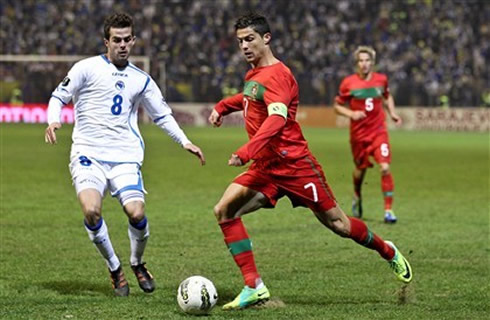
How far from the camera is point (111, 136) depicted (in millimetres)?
8344

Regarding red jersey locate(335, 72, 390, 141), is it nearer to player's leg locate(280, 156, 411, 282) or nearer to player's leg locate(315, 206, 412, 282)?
player's leg locate(315, 206, 412, 282)

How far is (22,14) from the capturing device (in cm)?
4556

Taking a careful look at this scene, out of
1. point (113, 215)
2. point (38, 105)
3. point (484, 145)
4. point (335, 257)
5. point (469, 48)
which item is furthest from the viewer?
point (469, 48)

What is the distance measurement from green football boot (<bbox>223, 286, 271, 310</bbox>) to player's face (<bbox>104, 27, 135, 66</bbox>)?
85.9 inches

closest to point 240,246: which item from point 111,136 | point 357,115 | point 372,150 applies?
point 111,136

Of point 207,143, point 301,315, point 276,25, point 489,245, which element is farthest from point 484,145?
point 301,315

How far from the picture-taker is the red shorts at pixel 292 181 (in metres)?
7.72

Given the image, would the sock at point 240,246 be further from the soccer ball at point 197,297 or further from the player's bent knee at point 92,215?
the player's bent knee at point 92,215

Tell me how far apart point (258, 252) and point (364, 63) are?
4.37m

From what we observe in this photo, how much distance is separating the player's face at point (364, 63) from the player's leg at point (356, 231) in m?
6.41

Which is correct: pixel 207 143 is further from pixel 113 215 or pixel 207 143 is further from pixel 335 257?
pixel 335 257

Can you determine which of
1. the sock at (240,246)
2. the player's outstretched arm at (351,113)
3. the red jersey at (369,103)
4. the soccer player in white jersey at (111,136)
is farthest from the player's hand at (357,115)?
the sock at (240,246)

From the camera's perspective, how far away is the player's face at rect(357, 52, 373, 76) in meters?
14.2

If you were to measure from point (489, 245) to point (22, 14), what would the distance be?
37009mm
